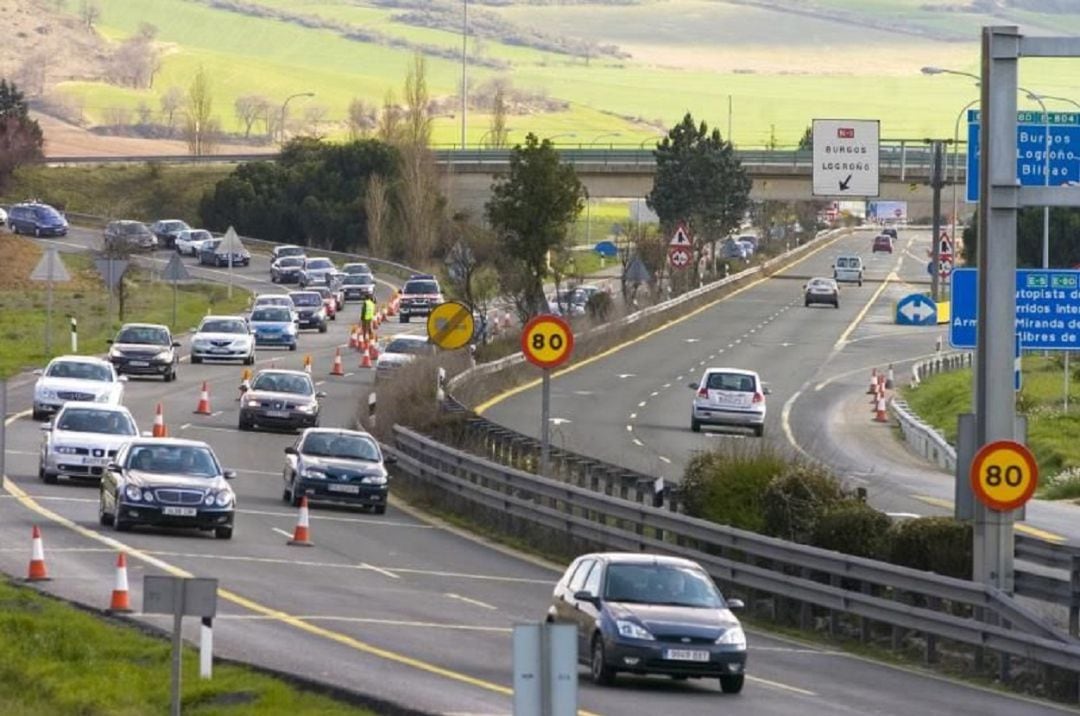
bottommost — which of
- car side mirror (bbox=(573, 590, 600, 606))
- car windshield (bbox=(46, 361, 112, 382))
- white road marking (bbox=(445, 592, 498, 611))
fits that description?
white road marking (bbox=(445, 592, 498, 611))

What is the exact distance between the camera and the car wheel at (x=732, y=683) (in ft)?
69.8

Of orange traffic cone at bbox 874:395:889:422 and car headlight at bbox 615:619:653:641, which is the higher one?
car headlight at bbox 615:619:653:641

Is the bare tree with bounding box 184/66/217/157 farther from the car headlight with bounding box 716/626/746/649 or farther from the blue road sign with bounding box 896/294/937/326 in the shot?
the car headlight with bounding box 716/626/746/649

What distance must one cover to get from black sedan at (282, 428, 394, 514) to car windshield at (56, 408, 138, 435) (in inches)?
111

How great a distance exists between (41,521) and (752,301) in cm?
6901

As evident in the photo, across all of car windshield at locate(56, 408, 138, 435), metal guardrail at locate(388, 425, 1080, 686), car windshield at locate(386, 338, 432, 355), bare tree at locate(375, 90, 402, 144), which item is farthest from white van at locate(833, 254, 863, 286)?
metal guardrail at locate(388, 425, 1080, 686)

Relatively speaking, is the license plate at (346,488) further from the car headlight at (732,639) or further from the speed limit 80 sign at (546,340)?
the car headlight at (732,639)

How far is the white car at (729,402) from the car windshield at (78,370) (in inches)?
474

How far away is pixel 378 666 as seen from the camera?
71.7 ft

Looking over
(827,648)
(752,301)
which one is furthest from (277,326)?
(827,648)

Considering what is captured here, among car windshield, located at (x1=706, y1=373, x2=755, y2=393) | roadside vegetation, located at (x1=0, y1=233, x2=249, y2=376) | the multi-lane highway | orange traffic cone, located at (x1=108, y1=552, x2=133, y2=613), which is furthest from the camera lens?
roadside vegetation, located at (x1=0, y1=233, x2=249, y2=376)

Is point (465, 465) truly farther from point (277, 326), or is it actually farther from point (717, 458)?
point (277, 326)

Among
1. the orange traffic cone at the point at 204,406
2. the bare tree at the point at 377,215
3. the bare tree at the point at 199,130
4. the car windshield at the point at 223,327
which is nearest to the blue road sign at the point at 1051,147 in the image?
the orange traffic cone at the point at 204,406

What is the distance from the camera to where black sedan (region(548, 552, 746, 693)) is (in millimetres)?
21125
